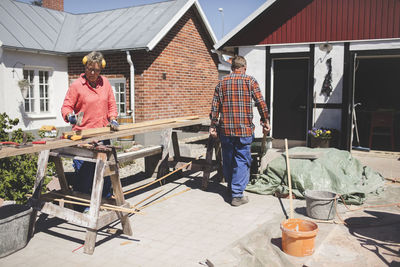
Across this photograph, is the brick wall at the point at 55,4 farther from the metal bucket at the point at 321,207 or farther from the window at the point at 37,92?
the metal bucket at the point at 321,207

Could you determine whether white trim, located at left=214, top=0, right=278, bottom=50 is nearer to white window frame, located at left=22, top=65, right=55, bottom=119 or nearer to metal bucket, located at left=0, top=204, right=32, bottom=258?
white window frame, located at left=22, top=65, right=55, bottom=119

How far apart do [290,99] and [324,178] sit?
4776 millimetres

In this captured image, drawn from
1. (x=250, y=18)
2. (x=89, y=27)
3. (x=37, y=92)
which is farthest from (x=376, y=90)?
(x=37, y=92)

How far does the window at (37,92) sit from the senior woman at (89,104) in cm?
756

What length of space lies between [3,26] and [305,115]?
9.29 metres

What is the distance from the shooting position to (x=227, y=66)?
683 inches

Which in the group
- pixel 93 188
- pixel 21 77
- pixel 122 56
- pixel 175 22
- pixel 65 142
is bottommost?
pixel 93 188

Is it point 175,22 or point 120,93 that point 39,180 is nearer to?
point 120,93

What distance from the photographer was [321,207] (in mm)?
4984

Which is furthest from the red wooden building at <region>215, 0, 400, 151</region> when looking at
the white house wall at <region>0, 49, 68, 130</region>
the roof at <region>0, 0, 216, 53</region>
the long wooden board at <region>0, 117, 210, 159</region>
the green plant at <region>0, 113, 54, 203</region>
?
the green plant at <region>0, 113, 54, 203</region>

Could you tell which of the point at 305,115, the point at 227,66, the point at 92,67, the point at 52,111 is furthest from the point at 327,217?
the point at 227,66

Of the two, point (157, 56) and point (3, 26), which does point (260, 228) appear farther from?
point (3, 26)

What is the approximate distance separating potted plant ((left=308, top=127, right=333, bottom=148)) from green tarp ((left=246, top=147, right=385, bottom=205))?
2666 millimetres

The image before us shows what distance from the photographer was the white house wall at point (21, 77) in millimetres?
10766
